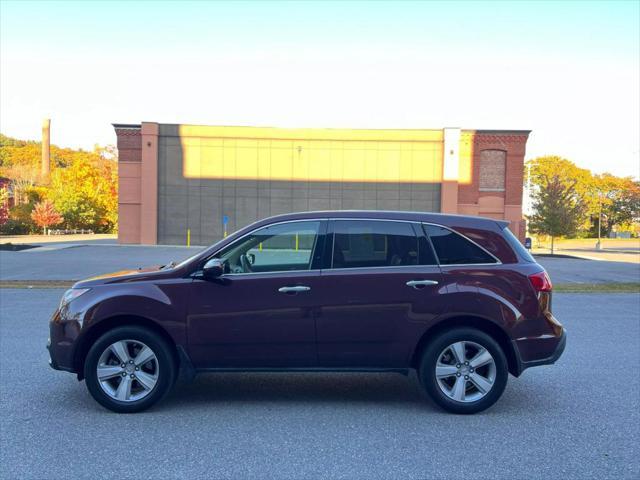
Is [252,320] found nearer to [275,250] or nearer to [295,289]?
[295,289]

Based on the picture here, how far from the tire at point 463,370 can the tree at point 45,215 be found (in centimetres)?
5406

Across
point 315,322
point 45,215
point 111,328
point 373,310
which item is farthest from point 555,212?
point 45,215

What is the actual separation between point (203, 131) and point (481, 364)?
125 ft

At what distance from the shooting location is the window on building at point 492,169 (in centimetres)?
4147

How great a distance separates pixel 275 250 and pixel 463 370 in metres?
2.03

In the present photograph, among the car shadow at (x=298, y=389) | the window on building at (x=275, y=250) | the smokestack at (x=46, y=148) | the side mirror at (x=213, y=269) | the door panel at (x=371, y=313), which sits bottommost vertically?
the car shadow at (x=298, y=389)

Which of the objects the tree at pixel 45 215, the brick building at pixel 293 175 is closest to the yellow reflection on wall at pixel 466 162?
the brick building at pixel 293 175

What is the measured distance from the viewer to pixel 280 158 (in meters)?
41.5

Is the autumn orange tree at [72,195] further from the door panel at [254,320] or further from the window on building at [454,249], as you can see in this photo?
the window on building at [454,249]

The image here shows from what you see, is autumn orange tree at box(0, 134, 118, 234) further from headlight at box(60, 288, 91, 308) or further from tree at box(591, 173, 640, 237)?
tree at box(591, 173, 640, 237)

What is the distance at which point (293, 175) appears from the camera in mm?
41625

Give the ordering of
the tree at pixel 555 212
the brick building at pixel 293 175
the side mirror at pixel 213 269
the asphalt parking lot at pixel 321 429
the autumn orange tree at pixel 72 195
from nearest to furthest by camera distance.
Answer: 1. the asphalt parking lot at pixel 321 429
2. the side mirror at pixel 213 269
3. the tree at pixel 555 212
4. the brick building at pixel 293 175
5. the autumn orange tree at pixel 72 195

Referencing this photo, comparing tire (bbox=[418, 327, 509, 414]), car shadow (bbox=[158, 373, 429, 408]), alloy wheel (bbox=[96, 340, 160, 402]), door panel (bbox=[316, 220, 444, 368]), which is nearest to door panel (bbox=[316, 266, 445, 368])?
door panel (bbox=[316, 220, 444, 368])

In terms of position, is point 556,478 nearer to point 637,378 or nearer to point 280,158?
point 637,378
